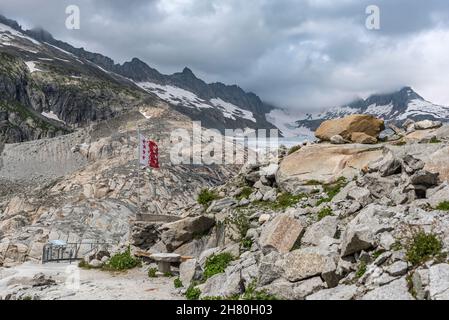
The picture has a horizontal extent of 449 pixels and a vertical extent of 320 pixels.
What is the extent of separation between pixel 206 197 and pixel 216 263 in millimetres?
10791

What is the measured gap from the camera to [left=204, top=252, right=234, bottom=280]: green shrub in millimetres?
18922

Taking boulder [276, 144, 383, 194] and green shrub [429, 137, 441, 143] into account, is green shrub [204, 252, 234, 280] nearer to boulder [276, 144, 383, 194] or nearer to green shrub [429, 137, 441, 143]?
boulder [276, 144, 383, 194]

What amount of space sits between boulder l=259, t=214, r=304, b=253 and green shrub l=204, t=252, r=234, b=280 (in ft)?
6.52

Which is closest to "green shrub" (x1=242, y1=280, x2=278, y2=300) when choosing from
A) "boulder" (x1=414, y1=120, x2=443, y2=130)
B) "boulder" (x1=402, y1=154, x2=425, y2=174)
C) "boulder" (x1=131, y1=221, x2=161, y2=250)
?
"boulder" (x1=402, y1=154, x2=425, y2=174)

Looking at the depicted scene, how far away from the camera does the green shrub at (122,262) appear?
25114 mm

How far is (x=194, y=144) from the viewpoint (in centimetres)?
9969

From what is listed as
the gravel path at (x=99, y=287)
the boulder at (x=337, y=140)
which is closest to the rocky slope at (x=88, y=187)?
the gravel path at (x=99, y=287)

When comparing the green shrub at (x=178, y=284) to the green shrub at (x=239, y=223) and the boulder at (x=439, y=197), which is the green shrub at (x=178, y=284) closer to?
the green shrub at (x=239, y=223)

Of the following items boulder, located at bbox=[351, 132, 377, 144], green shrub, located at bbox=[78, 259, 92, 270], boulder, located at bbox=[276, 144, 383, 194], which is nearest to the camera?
boulder, located at bbox=[276, 144, 383, 194]

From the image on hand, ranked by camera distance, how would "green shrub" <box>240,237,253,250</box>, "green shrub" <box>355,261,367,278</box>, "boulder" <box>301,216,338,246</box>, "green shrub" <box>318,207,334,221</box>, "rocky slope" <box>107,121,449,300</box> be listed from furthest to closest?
1. "green shrub" <box>240,237,253,250</box>
2. "green shrub" <box>318,207,334,221</box>
3. "boulder" <box>301,216,338,246</box>
4. "green shrub" <box>355,261,367,278</box>
5. "rocky slope" <box>107,121,449,300</box>

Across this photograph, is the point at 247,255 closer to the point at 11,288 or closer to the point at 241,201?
the point at 241,201

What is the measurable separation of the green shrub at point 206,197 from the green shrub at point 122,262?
6040mm
